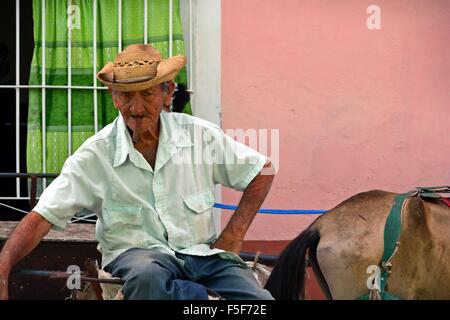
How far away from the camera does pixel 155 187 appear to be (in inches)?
141

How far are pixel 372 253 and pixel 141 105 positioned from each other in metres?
1.27

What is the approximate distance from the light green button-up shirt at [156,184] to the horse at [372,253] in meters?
0.74

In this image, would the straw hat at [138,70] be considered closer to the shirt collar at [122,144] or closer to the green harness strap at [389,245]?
the shirt collar at [122,144]

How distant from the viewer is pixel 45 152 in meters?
6.04

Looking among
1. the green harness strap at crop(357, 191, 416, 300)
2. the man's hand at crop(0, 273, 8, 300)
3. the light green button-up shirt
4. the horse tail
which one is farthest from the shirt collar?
the green harness strap at crop(357, 191, 416, 300)

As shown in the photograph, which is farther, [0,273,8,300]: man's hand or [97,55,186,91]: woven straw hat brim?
[97,55,186,91]: woven straw hat brim

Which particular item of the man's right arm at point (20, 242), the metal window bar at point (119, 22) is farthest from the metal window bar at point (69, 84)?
the man's right arm at point (20, 242)

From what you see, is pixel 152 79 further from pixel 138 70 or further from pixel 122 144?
pixel 122 144

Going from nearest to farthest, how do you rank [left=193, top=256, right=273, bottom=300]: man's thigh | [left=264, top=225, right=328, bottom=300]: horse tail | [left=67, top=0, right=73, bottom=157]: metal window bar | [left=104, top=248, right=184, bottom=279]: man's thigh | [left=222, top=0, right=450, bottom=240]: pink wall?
[left=104, top=248, right=184, bottom=279]: man's thigh, [left=193, top=256, right=273, bottom=300]: man's thigh, [left=264, top=225, right=328, bottom=300]: horse tail, [left=67, top=0, right=73, bottom=157]: metal window bar, [left=222, top=0, right=450, bottom=240]: pink wall

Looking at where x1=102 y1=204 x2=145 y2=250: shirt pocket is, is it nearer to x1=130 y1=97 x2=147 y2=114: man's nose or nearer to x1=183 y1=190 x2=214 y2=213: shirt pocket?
x1=183 y1=190 x2=214 y2=213: shirt pocket

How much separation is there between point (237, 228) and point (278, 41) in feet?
9.36

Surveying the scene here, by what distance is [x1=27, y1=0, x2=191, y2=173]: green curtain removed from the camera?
604 centimetres

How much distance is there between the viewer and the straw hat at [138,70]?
3467mm
